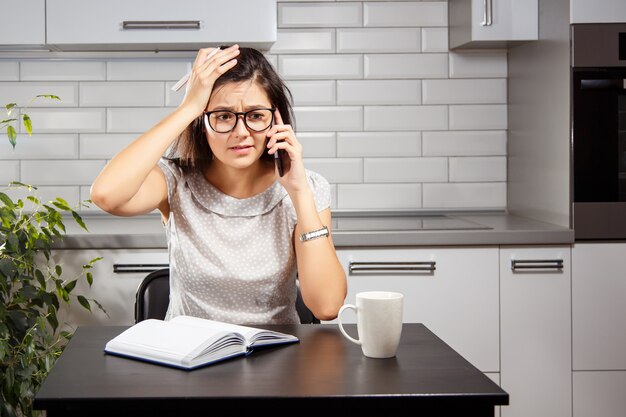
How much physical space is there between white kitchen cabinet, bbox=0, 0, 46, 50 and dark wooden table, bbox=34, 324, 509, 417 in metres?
1.84

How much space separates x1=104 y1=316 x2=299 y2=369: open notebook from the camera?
135 cm

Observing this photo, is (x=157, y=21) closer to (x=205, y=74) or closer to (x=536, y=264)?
(x=205, y=74)

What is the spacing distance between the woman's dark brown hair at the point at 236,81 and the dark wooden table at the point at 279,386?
0.74 metres

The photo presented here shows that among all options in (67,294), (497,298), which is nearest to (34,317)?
(67,294)

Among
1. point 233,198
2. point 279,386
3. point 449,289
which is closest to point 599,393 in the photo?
point 449,289

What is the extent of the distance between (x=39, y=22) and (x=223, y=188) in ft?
4.35

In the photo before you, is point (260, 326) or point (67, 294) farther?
point (67, 294)

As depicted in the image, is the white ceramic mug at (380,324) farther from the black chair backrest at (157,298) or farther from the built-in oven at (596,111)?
the built-in oven at (596,111)

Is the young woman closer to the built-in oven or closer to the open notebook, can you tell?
the open notebook

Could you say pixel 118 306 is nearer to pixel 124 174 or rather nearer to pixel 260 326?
pixel 124 174

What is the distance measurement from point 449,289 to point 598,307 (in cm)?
51

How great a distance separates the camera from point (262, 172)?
2.10 meters

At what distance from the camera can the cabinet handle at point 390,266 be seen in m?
2.70

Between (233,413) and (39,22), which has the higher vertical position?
(39,22)
